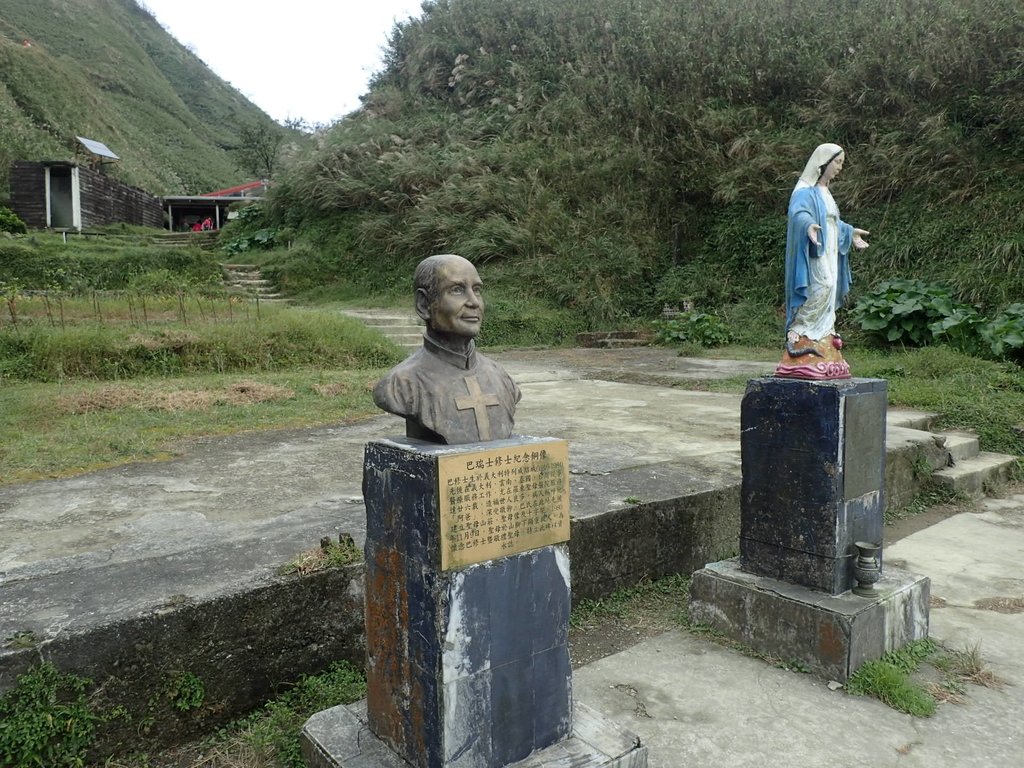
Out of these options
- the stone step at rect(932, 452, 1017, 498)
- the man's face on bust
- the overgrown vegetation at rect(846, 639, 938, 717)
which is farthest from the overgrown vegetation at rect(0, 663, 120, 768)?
the stone step at rect(932, 452, 1017, 498)

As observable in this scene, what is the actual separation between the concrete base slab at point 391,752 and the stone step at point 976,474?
13.1 feet

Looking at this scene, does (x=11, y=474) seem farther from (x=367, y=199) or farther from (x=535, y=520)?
(x=367, y=199)

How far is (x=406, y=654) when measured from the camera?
1.95m

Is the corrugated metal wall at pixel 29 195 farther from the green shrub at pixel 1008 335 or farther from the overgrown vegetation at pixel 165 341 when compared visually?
the green shrub at pixel 1008 335

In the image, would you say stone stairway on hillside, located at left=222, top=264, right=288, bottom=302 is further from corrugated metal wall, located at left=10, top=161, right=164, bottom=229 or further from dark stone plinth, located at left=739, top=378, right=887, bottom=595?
dark stone plinth, located at left=739, top=378, right=887, bottom=595

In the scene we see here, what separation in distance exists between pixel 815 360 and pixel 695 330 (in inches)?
345

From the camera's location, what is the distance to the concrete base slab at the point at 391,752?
198cm

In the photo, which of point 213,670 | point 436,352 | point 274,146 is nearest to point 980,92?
point 436,352

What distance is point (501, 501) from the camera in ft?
6.32

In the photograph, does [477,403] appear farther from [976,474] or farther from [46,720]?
[976,474]

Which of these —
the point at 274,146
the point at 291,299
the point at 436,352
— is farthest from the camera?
the point at 274,146

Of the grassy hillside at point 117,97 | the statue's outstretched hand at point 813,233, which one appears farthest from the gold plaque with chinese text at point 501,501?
the grassy hillside at point 117,97

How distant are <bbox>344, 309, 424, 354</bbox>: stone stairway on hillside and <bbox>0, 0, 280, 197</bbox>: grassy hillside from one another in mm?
14624

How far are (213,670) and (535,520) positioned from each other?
1.16 m
